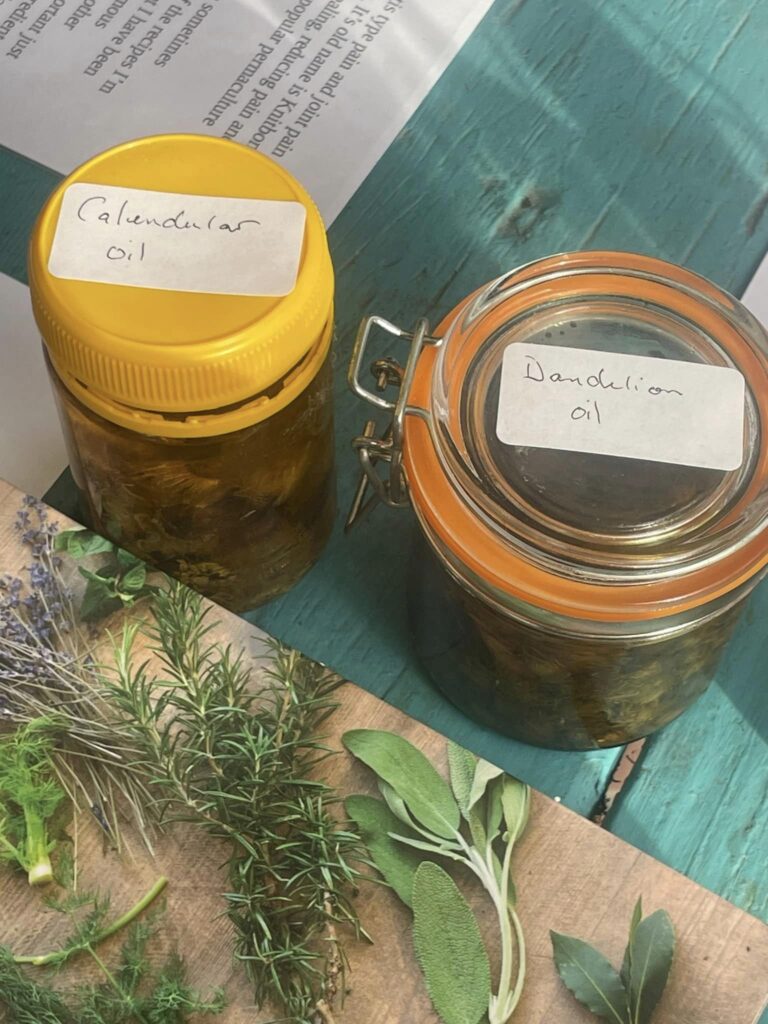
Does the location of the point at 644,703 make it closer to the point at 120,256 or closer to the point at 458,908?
the point at 458,908

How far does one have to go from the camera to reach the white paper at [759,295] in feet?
2.03

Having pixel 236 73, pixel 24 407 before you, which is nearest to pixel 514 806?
pixel 24 407

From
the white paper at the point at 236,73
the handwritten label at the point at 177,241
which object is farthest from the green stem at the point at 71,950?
the white paper at the point at 236,73

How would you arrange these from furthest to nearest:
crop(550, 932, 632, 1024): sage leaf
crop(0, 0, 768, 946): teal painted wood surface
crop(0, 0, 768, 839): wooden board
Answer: crop(0, 0, 768, 839): wooden board → crop(0, 0, 768, 946): teal painted wood surface → crop(550, 932, 632, 1024): sage leaf

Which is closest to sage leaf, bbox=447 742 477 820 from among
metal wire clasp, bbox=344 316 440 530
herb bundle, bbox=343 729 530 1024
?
herb bundle, bbox=343 729 530 1024

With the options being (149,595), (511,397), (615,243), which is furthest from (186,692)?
(615,243)

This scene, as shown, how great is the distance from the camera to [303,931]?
0.37 m

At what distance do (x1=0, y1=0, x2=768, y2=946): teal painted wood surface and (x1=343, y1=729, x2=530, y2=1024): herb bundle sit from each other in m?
0.14

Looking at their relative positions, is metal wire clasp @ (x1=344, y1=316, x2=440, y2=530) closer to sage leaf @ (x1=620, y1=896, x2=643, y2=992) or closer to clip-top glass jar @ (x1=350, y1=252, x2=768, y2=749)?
clip-top glass jar @ (x1=350, y1=252, x2=768, y2=749)

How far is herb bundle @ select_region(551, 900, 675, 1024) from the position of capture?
35cm

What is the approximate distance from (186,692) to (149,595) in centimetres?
4

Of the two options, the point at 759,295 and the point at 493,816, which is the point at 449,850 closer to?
the point at 493,816

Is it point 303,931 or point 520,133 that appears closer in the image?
point 303,931

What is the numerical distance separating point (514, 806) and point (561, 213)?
0.39 meters
